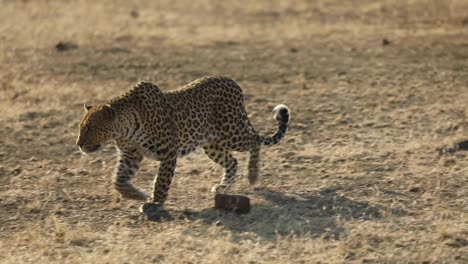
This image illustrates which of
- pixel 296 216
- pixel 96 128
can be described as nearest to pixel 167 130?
pixel 96 128

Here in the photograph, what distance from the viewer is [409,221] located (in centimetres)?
885

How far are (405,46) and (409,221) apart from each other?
10.3 m

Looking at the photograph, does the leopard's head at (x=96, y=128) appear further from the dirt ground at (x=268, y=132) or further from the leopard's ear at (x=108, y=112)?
the dirt ground at (x=268, y=132)

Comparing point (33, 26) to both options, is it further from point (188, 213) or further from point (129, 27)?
point (188, 213)

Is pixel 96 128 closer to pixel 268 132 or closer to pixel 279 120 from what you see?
pixel 279 120

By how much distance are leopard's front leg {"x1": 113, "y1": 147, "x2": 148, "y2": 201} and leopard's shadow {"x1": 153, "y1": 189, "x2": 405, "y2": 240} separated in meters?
0.58

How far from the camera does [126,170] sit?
31.7 feet

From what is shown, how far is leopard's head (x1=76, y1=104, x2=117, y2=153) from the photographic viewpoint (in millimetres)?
Answer: 9031

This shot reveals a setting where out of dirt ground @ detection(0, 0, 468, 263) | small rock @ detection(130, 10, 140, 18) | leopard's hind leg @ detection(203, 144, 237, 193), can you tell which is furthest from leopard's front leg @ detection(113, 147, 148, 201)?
small rock @ detection(130, 10, 140, 18)

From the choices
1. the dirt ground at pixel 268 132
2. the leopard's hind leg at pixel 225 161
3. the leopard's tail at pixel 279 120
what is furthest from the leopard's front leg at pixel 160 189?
the leopard's tail at pixel 279 120

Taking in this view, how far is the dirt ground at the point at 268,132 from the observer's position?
8.41 meters

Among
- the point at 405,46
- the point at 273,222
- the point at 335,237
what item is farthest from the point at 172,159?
the point at 405,46

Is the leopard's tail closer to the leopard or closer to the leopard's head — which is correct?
the leopard

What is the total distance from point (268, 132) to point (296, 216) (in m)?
3.91
